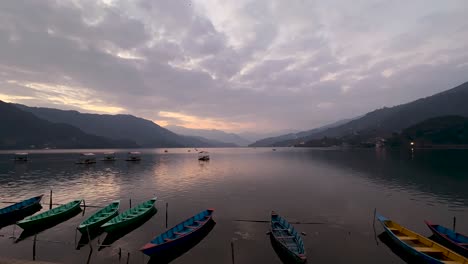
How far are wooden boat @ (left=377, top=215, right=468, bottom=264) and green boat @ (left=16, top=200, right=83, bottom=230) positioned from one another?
5253 cm

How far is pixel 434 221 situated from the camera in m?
41.6

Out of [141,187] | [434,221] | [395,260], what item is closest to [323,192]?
[434,221]

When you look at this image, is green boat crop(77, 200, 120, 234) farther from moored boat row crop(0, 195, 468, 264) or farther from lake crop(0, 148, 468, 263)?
lake crop(0, 148, 468, 263)

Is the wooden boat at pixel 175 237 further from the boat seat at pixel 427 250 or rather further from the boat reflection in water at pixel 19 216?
the boat reflection in water at pixel 19 216

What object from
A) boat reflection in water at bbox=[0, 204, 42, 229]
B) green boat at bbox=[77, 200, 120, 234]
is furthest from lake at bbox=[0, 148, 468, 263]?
boat reflection in water at bbox=[0, 204, 42, 229]

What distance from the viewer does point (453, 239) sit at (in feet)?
99.6

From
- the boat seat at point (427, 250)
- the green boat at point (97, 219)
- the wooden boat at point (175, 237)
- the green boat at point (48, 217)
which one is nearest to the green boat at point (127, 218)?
the green boat at point (97, 219)

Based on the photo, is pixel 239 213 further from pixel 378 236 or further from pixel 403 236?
pixel 403 236

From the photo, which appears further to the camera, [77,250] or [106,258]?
[77,250]

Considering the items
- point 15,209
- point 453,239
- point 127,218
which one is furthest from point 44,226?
point 453,239

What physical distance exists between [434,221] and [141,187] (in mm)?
71998

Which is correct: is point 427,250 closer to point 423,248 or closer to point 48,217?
point 423,248

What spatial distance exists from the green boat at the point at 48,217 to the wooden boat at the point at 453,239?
5866cm

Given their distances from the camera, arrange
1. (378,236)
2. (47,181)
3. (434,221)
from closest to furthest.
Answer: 1. (378,236)
2. (434,221)
3. (47,181)
